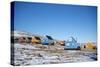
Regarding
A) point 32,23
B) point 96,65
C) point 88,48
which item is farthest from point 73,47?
point 32,23

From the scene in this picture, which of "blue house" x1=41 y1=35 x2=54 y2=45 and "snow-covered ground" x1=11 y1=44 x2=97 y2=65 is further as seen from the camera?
"blue house" x1=41 y1=35 x2=54 y2=45

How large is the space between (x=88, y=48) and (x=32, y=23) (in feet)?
2.42

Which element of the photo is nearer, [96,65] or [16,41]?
[16,41]

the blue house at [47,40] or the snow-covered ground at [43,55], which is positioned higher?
the blue house at [47,40]

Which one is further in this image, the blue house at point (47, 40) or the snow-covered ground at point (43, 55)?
the blue house at point (47, 40)

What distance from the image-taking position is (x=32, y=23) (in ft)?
7.42

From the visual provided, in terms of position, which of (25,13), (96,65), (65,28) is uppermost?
(25,13)

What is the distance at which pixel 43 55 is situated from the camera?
7.55 ft

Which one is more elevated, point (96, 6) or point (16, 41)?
point (96, 6)

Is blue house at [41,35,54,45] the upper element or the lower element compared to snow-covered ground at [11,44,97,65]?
upper

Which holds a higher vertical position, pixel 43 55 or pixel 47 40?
pixel 47 40

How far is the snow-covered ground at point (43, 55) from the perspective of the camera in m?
2.19

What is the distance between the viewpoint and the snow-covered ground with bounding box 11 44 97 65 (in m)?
2.19
